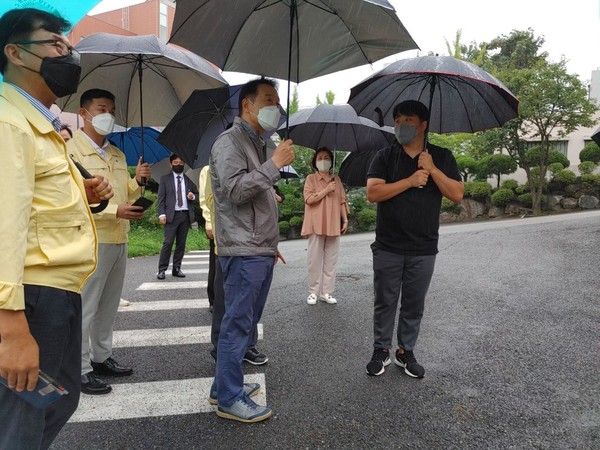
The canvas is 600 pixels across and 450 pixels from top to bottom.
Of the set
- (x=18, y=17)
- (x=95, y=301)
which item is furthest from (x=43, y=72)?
(x=95, y=301)

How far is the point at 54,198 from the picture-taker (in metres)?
1.54

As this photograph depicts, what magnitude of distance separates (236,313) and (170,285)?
4906 millimetres

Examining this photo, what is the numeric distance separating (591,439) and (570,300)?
3398mm

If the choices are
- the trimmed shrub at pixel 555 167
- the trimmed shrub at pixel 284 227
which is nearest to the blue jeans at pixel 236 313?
the trimmed shrub at pixel 284 227

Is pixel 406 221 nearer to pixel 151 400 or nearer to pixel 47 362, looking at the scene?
pixel 151 400

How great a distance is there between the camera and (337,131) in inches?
234

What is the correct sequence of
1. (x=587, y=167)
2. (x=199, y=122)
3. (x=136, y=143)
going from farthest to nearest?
(x=587, y=167), (x=136, y=143), (x=199, y=122)

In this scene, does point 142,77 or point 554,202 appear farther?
point 554,202

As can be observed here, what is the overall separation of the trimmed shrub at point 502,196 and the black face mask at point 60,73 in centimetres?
1984

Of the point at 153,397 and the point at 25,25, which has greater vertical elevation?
the point at 25,25

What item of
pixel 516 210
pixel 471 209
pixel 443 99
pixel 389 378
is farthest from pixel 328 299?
pixel 516 210

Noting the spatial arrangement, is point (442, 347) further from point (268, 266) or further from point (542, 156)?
point (542, 156)

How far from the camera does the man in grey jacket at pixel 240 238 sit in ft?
8.44

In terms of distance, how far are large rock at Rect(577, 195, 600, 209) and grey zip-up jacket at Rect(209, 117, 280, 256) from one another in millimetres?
19793
